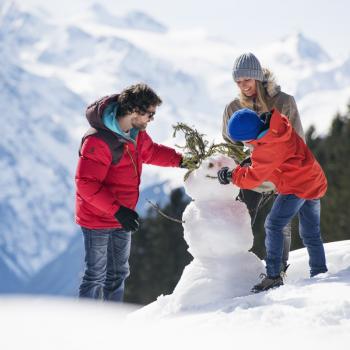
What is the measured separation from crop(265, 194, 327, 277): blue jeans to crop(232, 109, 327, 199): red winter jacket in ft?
0.37

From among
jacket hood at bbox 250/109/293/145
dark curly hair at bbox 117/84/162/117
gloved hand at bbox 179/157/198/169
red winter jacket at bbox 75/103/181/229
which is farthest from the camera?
gloved hand at bbox 179/157/198/169

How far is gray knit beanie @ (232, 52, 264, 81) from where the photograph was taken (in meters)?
6.10

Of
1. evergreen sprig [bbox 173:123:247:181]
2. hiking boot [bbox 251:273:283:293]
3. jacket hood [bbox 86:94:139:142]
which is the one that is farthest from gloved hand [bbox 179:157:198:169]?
hiking boot [bbox 251:273:283:293]

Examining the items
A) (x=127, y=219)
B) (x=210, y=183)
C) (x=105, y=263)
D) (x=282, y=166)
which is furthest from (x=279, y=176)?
(x=105, y=263)

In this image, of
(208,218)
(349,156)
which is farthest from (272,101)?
(349,156)

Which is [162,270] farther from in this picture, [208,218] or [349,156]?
[208,218]

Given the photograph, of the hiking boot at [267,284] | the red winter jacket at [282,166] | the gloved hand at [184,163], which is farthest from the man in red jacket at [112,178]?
the hiking boot at [267,284]

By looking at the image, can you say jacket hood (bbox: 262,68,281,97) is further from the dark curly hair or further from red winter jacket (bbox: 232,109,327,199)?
the dark curly hair

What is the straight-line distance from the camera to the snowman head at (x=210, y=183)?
6.20 metres

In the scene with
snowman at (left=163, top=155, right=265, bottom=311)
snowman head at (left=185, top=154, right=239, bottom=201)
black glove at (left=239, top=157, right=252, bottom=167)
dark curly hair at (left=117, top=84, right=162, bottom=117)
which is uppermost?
dark curly hair at (left=117, top=84, right=162, bottom=117)

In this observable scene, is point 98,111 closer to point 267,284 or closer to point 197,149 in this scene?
point 197,149

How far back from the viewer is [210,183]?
6.20 metres

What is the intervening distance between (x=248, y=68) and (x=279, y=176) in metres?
1.05

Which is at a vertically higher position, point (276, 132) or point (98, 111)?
point (98, 111)
